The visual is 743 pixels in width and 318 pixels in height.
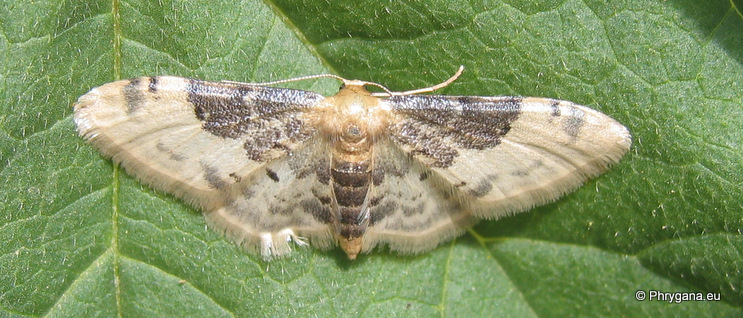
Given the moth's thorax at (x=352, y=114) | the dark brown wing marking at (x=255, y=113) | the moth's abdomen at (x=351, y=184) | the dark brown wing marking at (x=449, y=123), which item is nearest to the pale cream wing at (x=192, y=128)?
the dark brown wing marking at (x=255, y=113)

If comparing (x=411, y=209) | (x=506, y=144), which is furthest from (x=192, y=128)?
(x=506, y=144)

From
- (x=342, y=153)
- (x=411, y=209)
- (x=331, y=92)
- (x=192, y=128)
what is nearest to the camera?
(x=192, y=128)

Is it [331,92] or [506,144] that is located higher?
[331,92]

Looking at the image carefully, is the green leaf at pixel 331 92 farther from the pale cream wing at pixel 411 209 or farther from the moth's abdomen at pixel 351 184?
the pale cream wing at pixel 411 209

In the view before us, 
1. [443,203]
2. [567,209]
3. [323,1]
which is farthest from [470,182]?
[323,1]

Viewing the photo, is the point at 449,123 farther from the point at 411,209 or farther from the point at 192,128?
the point at 192,128

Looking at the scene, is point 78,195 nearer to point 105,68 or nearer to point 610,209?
point 105,68
